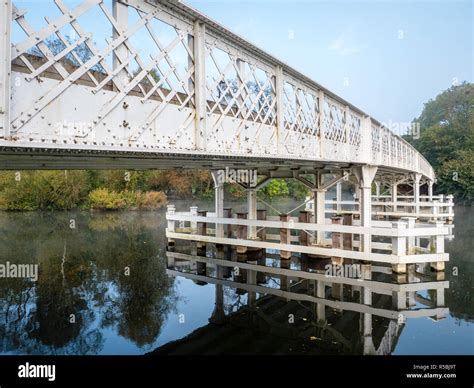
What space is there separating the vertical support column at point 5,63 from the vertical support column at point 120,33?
58.9 inches

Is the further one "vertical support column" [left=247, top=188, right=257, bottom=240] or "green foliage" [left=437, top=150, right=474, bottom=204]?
"green foliage" [left=437, top=150, right=474, bottom=204]

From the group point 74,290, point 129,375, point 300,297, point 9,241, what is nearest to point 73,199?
point 9,241

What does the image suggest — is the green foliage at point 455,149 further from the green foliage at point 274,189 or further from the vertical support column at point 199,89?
the vertical support column at point 199,89

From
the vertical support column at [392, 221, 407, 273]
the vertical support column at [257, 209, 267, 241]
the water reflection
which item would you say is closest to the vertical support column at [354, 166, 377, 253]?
the vertical support column at [392, 221, 407, 273]

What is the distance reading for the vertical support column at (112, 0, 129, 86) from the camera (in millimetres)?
5547

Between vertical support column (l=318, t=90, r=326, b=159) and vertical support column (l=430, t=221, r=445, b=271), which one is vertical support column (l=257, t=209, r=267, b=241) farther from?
vertical support column (l=430, t=221, r=445, b=271)

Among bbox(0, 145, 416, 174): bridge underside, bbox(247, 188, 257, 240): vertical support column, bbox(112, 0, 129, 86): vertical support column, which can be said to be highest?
bbox(112, 0, 129, 86): vertical support column

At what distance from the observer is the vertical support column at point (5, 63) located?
423 centimetres

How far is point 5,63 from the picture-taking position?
4.26m

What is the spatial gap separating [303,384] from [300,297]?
4.79m

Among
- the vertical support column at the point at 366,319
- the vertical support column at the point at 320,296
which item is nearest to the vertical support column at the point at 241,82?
the vertical support column at the point at 320,296

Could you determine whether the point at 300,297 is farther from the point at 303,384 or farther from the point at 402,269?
the point at 303,384

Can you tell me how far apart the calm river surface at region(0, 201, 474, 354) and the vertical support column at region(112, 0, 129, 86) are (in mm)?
4792

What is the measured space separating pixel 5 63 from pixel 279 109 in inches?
254
